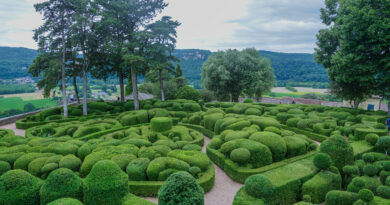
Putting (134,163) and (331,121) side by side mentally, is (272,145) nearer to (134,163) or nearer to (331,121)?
(134,163)

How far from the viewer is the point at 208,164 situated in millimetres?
Result: 11805

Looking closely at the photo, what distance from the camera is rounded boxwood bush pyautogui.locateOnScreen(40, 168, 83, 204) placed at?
735 centimetres

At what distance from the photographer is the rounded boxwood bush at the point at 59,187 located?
289 inches

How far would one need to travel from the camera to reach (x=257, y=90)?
3634cm

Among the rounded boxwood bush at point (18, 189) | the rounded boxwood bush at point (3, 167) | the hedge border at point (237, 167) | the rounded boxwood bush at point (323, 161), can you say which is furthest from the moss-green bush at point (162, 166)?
the rounded boxwood bush at point (3, 167)

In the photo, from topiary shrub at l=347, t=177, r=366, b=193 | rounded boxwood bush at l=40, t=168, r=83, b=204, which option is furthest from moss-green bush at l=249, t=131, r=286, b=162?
rounded boxwood bush at l=40, t=168, r=83, b=204

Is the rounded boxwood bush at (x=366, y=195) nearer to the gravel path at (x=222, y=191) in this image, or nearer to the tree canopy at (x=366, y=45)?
the gravel path at (x=222, y=191)

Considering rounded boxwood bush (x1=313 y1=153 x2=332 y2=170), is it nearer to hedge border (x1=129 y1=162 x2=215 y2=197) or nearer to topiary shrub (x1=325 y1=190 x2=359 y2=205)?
topiary shrub (x1=325 y1=190 x2=359 y2=205)

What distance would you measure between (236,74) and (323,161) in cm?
2717

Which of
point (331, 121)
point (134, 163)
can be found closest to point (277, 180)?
point (134, 163)

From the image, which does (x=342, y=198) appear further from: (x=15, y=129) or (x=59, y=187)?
(x=15, y=129)

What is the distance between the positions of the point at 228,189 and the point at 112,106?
21251 mm

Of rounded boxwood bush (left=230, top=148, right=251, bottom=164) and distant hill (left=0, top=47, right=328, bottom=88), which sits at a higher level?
distant hill (left=0, top=47, right=328, bottom=88)

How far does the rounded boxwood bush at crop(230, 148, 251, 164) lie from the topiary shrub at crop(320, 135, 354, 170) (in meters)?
3.68
